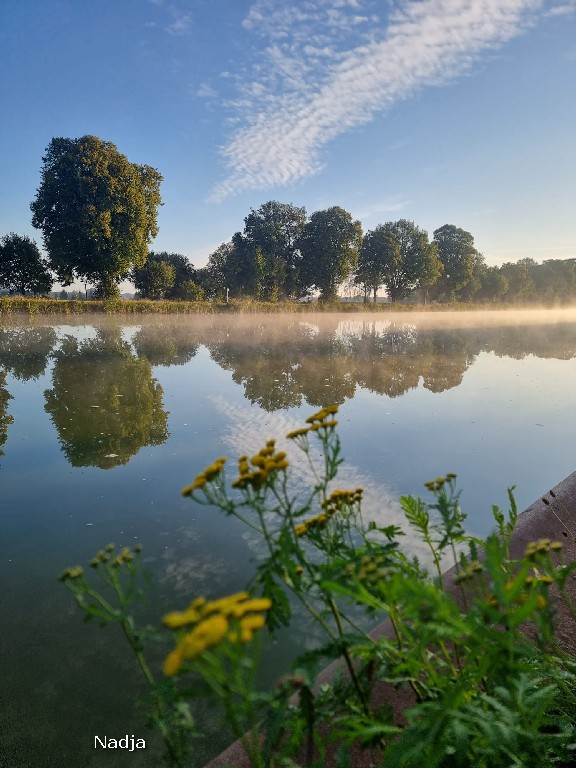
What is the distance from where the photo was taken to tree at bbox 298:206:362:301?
60.7 m

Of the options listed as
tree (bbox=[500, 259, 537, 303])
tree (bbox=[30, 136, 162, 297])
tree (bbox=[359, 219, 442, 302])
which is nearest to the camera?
tree (bbox=[30, 136, 162, 297])

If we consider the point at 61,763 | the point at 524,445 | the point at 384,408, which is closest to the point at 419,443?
the point at 524,445

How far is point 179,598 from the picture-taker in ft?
10.6

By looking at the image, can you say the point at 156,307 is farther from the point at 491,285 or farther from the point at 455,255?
the point at 491,285

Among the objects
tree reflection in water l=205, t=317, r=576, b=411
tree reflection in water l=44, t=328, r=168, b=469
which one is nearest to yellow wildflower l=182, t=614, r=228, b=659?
tree reflection in water l=44, t=328, r=168, b=469

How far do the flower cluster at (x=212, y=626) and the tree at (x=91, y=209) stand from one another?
43.0 metres

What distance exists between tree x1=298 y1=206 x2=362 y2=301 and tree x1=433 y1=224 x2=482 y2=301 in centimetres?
2653

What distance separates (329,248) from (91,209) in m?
32.6

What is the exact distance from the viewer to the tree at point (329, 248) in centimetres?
6066

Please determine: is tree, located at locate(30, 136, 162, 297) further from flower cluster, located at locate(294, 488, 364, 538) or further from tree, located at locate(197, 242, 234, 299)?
flower cluster, located at locate(294, 488, 364, 538)

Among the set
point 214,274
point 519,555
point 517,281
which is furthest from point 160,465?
point 517,281

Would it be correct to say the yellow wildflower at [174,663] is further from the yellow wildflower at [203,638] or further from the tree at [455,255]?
the tree at [455,255]

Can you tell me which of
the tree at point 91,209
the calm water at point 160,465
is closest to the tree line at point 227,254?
the tree at point 91,209

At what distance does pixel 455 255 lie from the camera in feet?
263
